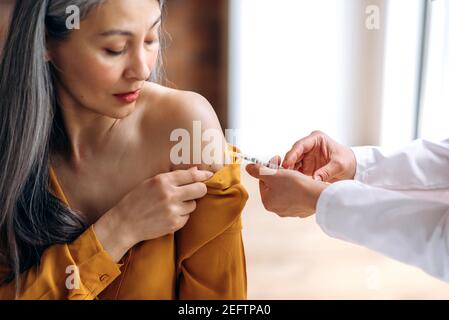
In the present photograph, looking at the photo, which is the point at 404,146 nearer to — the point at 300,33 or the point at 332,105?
the point at 332,105

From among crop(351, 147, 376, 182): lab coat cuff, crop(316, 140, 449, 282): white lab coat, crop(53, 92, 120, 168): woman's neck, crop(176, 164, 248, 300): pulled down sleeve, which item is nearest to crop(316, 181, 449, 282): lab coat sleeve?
crop(316, 140, 449, 282): white lab coat

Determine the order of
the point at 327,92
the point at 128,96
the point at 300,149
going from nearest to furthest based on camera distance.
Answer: the point at 128,96, the point at 300,149, the point at 327,92

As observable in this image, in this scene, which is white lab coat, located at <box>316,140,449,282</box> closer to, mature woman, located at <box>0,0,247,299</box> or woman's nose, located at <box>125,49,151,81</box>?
mature woman, located at <box>0,0,247,299</box>

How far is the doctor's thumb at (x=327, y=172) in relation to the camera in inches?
47.3

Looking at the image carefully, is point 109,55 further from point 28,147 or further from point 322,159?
point 322,159

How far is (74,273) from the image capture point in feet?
3.33

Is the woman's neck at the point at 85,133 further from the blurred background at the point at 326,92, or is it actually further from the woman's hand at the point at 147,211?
the blurred background at the point at 326,92

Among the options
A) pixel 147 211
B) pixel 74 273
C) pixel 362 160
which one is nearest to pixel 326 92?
pixel 362 160

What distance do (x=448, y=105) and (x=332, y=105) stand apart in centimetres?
37

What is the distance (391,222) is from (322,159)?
32cm

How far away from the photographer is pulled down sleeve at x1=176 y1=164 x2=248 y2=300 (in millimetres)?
1060

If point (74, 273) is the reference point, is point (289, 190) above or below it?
above

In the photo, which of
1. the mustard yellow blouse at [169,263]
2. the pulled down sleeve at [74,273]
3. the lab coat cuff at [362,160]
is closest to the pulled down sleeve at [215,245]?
the mustard yellow blouse at [169,263]

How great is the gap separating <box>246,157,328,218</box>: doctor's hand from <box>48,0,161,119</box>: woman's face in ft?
0.81
